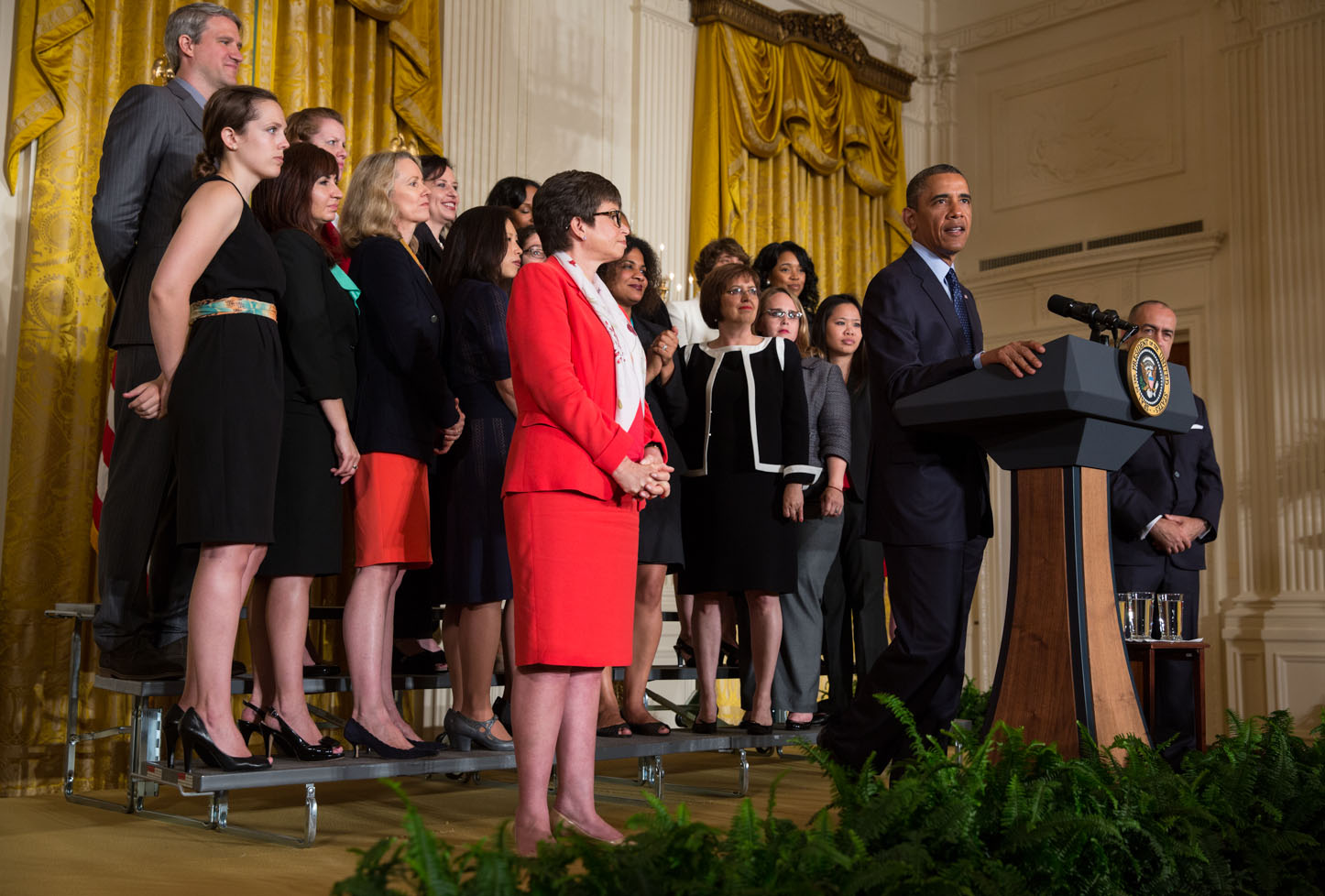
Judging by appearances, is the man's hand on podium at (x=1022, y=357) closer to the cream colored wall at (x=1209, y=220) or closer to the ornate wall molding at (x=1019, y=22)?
the cream colored wall at (x=1209, y=220)

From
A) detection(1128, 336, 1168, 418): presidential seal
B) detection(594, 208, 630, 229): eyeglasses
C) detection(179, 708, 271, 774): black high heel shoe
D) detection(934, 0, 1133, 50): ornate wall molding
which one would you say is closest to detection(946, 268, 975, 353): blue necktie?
detection(1128, 336, 1168, 418): presidential seal

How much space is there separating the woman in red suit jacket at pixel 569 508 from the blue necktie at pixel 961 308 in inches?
40.2

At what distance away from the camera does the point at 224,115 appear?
9.62 ft

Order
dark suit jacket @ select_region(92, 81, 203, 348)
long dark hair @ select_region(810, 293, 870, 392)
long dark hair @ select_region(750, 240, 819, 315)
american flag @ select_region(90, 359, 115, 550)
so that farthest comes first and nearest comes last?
long dark hair @ select_region(750, 240, 819, 315) < long dark hair @ select_region(810, 293, 870, 392) < american flag @ select_region(90, 359, 115, 550) < dark suit jacket @ select_region(92, 81, 203, 348)

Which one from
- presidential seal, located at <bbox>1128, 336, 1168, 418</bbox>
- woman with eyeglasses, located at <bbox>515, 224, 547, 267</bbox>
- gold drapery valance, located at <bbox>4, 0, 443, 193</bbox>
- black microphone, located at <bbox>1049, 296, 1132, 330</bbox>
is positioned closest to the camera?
presidential seal, located at <bbox>1128, 336, 1168, 418</bbox>

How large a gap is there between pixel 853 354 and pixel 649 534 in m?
1.56

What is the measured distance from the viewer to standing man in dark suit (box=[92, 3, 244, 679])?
3.31 m

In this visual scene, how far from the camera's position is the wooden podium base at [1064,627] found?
260 centimetres

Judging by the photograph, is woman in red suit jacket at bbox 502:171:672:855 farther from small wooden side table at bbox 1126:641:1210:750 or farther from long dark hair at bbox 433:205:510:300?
small wooden side table at bbox 1126:641:1210:750

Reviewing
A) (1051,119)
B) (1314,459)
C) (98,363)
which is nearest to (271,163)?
(98,363)

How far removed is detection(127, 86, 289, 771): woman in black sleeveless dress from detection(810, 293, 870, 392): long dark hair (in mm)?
2434

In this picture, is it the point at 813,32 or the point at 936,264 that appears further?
the point at 813,32

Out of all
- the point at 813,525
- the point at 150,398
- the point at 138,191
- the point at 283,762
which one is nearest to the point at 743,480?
the point at 813,525

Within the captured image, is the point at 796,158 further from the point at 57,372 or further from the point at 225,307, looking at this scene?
the point at 225,307
